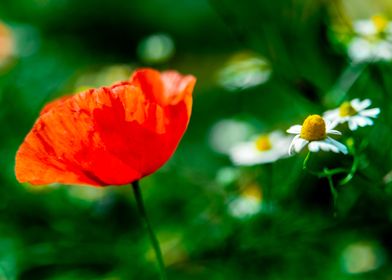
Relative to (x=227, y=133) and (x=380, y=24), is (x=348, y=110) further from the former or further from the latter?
(x=227, y=133)

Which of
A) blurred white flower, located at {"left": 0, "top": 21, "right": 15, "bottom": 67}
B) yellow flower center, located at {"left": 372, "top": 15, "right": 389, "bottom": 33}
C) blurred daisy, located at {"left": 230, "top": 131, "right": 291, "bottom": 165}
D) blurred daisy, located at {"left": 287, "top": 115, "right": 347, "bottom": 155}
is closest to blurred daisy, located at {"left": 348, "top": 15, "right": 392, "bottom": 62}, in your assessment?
yellow flower center, located at {"left": 372, "top": 15, "right": 389, "bottom": 33}

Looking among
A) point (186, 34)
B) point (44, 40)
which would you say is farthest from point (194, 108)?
point (44, 40)

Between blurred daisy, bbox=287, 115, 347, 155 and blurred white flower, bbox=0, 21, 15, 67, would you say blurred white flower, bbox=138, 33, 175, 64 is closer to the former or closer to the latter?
blurred white flower, bbox=0, 21, 15, 67

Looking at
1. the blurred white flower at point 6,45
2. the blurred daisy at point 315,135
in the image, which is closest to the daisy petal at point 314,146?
the blurred daisy at point 315,135

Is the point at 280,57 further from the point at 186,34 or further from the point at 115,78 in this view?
the point at 186,34

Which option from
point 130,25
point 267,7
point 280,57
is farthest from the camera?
point 130,25

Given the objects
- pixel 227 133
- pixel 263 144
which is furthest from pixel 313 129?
pixel 227 133
